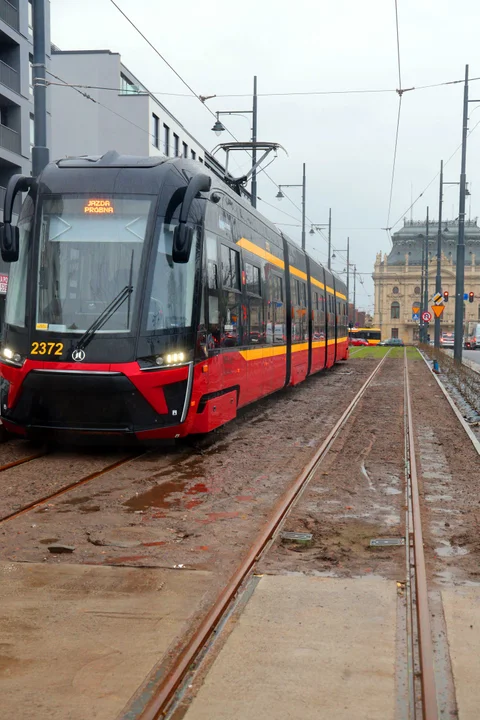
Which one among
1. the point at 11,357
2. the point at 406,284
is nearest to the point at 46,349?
the point at 11,357

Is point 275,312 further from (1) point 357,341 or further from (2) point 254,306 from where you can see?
(1) point 357,341

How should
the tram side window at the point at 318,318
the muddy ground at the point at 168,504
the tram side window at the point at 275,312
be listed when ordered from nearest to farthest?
the muddy ground at the point at 168,504 → the tram side window at the point at 275,312 → the tram side window at the point at 318,318

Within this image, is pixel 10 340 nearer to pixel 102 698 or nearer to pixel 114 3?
pixel 102 698

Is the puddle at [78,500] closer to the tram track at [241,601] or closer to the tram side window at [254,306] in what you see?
the tram track at [241,601]

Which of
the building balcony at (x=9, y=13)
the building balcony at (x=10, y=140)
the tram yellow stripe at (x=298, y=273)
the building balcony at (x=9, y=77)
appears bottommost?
the tram yellow stripe at (x=298, y=273)

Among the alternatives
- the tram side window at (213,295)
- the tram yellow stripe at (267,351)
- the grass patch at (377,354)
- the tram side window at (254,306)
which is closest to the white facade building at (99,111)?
the grass patch at (377,354)

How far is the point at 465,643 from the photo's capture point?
4.33 meters

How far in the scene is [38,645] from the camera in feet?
13.8

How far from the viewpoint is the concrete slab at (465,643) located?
3.66 m

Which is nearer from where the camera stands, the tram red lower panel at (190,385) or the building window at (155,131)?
Result: the tram red lower panel at (190,385)

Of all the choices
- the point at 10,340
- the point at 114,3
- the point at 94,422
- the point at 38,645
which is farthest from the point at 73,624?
the point at 114,3

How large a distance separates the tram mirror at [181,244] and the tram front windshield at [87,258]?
40 centimetres

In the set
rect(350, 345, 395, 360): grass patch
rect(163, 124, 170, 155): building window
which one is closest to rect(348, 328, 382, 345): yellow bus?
rect(350, 345, 395, 360): grass patch

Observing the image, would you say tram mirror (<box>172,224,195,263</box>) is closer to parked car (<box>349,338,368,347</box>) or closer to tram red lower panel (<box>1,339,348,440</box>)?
tram red lower panel (<box>1,339,348,440</box>)
